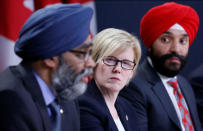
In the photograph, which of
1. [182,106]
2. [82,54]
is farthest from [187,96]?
[82,54]

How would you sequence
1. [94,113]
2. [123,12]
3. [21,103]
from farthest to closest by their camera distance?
[123,12]
[94,113]
[21,103]

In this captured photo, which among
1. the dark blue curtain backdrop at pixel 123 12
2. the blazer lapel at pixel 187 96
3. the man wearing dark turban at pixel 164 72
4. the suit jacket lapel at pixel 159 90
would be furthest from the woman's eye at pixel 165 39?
the dark blue curtain backdrop at pixel 123 12

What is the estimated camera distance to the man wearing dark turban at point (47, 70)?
1.03 meters

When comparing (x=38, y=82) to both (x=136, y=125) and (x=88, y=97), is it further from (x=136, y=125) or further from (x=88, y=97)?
(x=136, y=125)

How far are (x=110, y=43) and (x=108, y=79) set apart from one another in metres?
0.15

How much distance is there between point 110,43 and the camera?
1.43 metres

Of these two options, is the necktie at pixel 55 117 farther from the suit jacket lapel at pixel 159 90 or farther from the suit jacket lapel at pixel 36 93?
the suit jacket lapel at pixel 159 90

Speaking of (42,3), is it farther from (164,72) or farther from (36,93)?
(36,93)

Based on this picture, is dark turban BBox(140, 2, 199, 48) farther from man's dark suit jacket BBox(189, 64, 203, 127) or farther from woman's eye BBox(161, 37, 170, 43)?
man's dark suit jacket BBox(189, 64, 203, 127)

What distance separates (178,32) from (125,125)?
0.62m

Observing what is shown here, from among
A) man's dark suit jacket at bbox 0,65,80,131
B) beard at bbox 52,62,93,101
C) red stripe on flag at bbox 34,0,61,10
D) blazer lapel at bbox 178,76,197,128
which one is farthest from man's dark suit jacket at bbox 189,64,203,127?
man's dark suit jacket at bbox 0,65,80,131

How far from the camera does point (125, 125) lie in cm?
149

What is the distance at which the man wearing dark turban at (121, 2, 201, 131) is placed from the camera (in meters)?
1.74

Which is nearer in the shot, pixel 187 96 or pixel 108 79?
pixel 108 79
